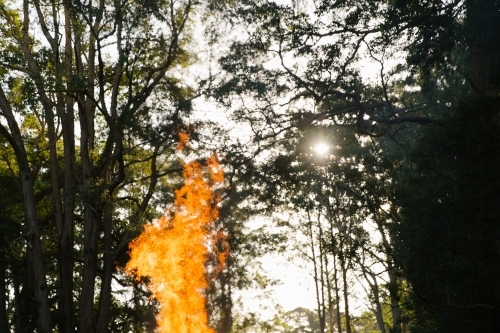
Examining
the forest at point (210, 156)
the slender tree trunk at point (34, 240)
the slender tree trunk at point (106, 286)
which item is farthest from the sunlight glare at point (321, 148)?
the slender tree trunk at point (34, 240)

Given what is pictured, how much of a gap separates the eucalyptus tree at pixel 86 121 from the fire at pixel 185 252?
1.26 metres

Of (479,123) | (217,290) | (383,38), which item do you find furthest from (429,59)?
(217,290)

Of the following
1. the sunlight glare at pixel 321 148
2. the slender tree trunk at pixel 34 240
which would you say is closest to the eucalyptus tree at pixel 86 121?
the slender tree trunk at pixel 34 240

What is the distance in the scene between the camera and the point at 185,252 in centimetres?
2369

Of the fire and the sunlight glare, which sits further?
the fire

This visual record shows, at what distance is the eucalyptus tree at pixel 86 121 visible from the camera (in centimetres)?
1443

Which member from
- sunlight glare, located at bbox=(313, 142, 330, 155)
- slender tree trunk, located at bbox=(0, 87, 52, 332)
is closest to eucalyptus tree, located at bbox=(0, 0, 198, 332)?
slender tree trunk, located at bbox=(0, 87, 52, 332)

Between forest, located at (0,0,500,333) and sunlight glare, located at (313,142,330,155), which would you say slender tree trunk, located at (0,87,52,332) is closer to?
forest, located at (0,0,500,333)

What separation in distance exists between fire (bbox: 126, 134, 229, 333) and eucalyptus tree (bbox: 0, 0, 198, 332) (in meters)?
1.26

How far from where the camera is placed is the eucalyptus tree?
1443cm

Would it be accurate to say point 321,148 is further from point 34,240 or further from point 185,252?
point 34,240

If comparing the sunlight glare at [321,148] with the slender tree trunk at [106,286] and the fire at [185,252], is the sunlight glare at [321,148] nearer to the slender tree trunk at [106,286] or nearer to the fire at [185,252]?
the fire at [185,252]

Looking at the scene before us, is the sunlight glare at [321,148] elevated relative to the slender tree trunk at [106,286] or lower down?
elevated

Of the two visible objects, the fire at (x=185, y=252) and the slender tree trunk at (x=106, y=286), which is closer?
the slender tree trunk at (x=106, y=286)
